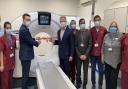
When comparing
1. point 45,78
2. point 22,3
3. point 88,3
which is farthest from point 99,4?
point 45,78

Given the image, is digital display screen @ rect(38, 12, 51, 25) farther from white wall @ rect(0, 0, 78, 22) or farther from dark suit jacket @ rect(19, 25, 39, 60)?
white wall @ rect(0, 0, 78, 22)

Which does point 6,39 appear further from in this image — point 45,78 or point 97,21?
point 97,21

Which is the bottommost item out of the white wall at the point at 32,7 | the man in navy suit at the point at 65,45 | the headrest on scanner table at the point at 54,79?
the headrest on scanner table at the point at 54,79

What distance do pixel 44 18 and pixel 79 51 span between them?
110 centimetres

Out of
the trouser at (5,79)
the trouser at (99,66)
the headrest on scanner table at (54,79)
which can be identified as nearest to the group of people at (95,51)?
the trouser at (99,66)

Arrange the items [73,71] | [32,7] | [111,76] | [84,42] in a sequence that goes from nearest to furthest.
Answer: [111,76] < [84,42] < [73,71] < [32,7]

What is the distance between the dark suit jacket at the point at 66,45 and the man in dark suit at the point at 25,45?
1.84 feet

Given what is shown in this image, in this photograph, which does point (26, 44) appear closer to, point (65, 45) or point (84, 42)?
point (65, 45)


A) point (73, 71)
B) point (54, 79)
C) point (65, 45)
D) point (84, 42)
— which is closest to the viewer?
point (54, 79)

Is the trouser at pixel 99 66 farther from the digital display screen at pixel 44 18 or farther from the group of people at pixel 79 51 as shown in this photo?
the digital display screen at pixel 44 18

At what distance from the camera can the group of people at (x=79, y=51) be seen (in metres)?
3.42

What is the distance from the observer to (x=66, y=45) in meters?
4.16

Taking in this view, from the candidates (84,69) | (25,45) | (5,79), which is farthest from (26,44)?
(84,69)

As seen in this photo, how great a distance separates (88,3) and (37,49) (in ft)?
15.3
